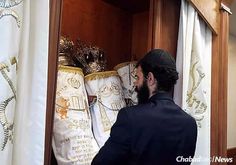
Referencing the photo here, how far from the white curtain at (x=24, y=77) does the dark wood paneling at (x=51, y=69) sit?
6 cm

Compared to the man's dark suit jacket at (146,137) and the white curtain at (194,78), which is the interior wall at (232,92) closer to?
the white curtain at (194,78)

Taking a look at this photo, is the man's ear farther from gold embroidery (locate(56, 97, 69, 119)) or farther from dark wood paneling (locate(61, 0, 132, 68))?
dark wood paneling (locate(61, 0, 132, 68))

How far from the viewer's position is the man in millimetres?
1094

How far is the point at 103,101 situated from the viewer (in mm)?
1661

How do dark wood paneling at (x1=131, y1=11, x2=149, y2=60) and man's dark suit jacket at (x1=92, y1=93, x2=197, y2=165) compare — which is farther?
dark wood paneling at (x1=131, y1=11, x2=149, y2=60)

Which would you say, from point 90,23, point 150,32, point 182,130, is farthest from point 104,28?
point 182,130

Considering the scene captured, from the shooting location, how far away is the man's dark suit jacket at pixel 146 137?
1093 mm

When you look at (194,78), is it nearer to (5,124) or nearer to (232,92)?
(5,124)

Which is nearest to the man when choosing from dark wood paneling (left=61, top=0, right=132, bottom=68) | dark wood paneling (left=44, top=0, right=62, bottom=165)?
dark wood paneling (left=44, top=0, right=62, bottom=165)

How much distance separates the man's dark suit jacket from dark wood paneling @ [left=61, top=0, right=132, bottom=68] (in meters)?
0.91

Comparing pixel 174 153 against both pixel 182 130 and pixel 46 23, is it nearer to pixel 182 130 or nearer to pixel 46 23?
pixel 182 130

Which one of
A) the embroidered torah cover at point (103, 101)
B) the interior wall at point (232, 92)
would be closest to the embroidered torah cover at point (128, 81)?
the embroidered torah cover at point (103, 101)

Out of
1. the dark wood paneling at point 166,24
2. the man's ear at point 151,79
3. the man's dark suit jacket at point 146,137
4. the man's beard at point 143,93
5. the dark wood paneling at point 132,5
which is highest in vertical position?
the dark wood paneling at point 132,5

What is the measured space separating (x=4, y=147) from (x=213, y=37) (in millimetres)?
1499
